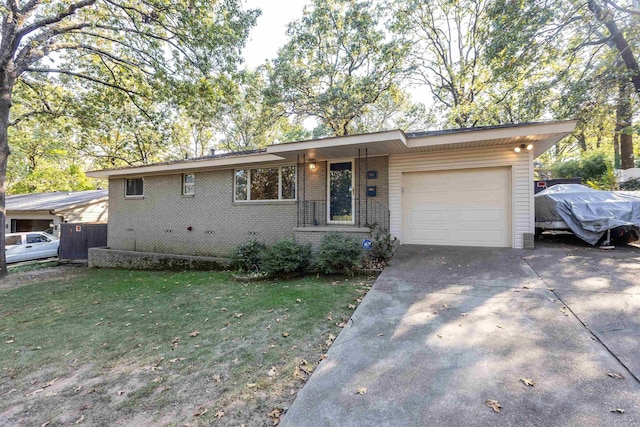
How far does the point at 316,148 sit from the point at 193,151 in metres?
23.1

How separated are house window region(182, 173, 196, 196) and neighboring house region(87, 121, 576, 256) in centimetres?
4

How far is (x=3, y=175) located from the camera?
31.8 ft

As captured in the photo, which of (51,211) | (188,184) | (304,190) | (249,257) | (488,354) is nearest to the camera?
(488,354)

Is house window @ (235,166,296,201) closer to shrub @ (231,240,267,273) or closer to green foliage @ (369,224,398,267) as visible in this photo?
shrub @ (231,240,267,273)

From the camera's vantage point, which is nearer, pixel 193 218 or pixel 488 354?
pixel 488 354

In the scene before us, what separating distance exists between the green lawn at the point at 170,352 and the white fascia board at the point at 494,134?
3.87m

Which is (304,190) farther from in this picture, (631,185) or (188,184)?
(631,185)

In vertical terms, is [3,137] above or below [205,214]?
above

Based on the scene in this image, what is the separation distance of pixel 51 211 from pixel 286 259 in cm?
1659

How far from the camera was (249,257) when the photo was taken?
24.9 ft

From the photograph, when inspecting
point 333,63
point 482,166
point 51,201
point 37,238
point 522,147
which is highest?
point 333,63

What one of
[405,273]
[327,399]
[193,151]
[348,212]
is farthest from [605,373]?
[193,151]

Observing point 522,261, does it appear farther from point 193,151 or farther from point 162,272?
point 193,151

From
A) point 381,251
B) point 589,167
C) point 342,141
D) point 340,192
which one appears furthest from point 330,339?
point 589,167
